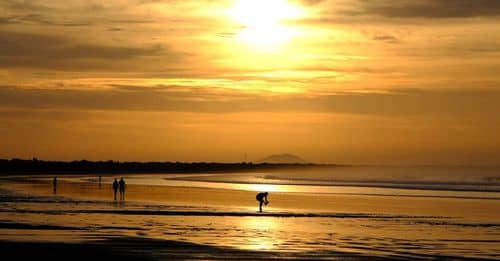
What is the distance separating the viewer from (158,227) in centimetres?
3616

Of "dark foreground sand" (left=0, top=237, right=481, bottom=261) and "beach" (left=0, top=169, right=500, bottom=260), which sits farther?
"beach" (left=0, top=169, right=500, bottom=260)

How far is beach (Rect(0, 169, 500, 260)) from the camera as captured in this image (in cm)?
2812

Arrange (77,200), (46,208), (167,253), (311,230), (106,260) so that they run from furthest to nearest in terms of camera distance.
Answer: (77,200)
(46,208)
(311,230)
(167,253)
(106,260)

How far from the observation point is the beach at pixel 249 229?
28125mm

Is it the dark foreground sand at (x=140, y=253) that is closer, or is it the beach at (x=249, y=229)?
the dark foreground sand at (x=140, y=253)

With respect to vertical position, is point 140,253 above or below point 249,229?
below

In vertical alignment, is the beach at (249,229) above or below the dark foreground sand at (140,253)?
above

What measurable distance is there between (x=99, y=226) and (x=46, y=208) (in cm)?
1129

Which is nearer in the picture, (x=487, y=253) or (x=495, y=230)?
(x=487, y=253)

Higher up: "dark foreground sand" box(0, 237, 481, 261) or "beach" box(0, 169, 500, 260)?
"beach" box(0, 169, 500, 260)

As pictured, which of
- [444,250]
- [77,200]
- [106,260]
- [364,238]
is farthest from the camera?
[77,200]

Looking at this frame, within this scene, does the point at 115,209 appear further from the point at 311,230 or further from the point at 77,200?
the point at 311,230

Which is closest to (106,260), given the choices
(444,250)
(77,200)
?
(444,250)

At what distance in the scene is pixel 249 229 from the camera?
3556 cm
